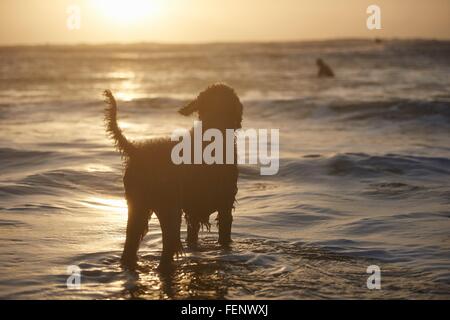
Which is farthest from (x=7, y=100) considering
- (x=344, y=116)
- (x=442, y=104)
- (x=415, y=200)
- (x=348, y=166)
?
(x=415, y=200)

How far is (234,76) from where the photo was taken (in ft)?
172

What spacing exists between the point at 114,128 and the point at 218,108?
1692 millimetres

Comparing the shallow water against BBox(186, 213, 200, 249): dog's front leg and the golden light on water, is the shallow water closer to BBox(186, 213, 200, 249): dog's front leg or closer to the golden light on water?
the golden light on water

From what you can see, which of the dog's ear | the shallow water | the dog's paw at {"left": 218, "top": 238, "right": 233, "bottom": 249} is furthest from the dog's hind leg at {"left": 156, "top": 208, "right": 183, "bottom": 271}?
the dog's ear

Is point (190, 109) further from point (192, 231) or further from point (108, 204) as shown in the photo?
point (108, 204)

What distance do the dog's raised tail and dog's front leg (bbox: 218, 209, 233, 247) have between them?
163 cm

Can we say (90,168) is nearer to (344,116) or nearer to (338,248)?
(338,248)

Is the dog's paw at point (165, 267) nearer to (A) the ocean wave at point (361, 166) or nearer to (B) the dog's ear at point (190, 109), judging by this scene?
(B) the dog's ear at point (190, 109)

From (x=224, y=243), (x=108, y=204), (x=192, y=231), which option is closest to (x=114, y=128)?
(x=192, y=231)

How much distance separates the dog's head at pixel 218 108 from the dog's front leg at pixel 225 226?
0.97 metres

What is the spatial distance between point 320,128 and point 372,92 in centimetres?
1306

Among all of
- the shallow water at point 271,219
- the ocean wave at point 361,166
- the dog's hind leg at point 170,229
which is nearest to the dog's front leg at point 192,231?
the shallow water at point 271,219
